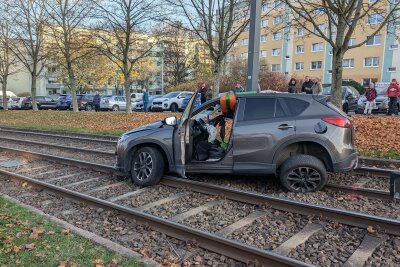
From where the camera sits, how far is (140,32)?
20.5m

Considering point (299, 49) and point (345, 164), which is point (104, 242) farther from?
point (299, 49)

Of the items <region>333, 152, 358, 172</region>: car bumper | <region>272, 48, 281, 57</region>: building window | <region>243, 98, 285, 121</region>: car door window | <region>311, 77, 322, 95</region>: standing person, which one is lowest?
<region>333, 152, 358, 172</region>: car bumper

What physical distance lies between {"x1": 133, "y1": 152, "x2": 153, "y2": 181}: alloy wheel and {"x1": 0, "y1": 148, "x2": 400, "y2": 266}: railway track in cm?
25

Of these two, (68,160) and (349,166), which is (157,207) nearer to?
(349,166)

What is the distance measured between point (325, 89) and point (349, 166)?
57.0 feet

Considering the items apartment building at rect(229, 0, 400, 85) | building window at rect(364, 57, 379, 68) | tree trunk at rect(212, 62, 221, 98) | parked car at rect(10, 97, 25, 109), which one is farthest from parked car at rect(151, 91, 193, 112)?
building window at rect(364, 57, 379, 68)

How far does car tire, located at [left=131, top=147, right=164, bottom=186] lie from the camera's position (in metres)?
6.97

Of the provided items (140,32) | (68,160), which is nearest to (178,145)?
(68,160)

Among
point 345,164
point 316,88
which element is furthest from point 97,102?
point 345,164

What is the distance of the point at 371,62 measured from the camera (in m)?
49.7

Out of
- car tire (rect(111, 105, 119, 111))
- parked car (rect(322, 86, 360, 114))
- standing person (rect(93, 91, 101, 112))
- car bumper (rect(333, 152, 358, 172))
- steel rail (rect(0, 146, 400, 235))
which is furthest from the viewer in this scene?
standing person (rect(93, 91, 101, 112))

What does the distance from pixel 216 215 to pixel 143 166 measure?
7.24 ft

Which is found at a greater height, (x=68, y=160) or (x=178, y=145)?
(x=178, y=145)

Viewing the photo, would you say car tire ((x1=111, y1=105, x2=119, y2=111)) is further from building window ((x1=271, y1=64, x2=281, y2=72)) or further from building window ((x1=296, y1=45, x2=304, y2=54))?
building window ((x1=271, y1=64, x2=281, y2=72))
